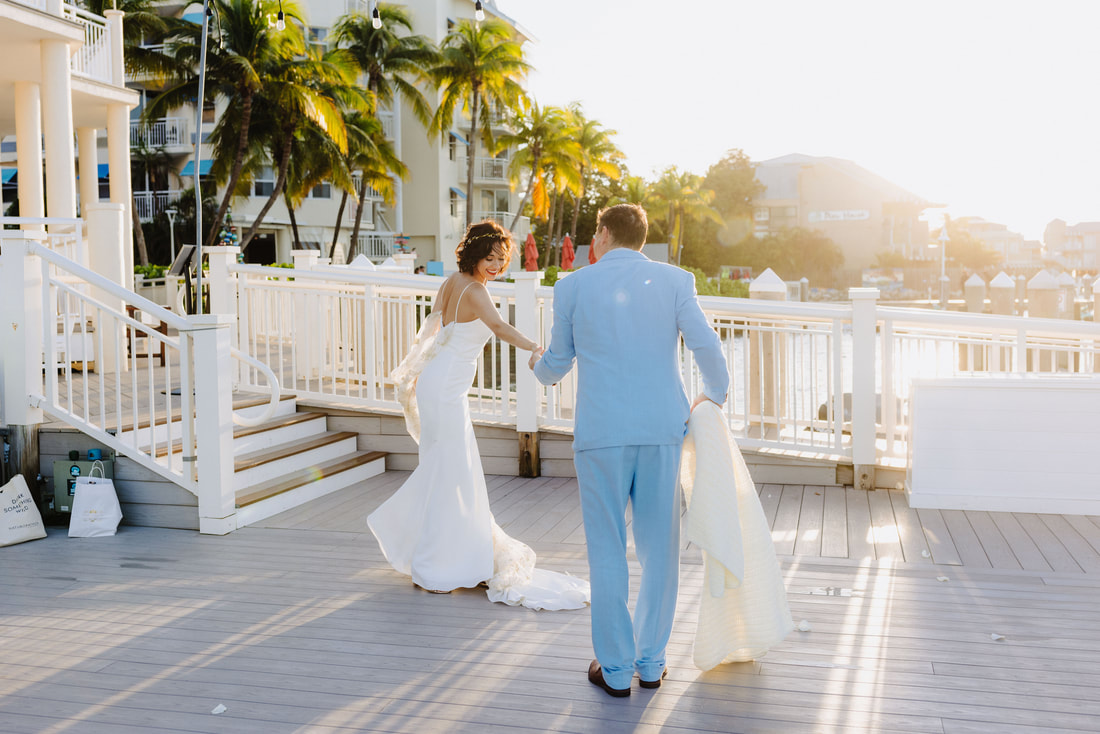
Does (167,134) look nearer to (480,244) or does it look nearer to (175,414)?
(175,414)

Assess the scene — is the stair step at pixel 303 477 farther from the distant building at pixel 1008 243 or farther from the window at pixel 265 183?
the distant building at pixel 1008 243

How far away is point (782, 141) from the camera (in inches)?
2549

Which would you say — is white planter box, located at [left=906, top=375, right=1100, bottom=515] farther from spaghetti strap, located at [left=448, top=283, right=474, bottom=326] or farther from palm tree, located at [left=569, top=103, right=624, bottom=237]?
palm tree, located at [left=569, top=103, right=624, bottom=237]

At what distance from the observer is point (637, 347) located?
11.6ft

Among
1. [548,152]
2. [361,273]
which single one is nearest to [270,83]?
[548,152]

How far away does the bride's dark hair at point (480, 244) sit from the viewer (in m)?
5.00

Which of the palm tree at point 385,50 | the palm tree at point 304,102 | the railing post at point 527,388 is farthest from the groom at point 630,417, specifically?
the palm tree at point 385,50

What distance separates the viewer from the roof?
8041 centimetres

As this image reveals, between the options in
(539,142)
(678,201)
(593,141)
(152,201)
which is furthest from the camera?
(678,201)

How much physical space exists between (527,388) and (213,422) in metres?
2.72

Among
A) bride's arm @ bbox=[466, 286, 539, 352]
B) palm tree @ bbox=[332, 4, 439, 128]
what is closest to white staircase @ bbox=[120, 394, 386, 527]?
bride's arm @ bbox=[466, 286, 539, 352]

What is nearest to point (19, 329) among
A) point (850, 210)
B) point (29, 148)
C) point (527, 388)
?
point (527, 388)

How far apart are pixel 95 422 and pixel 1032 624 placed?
233 inches

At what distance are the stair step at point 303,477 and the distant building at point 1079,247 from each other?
126 meters
